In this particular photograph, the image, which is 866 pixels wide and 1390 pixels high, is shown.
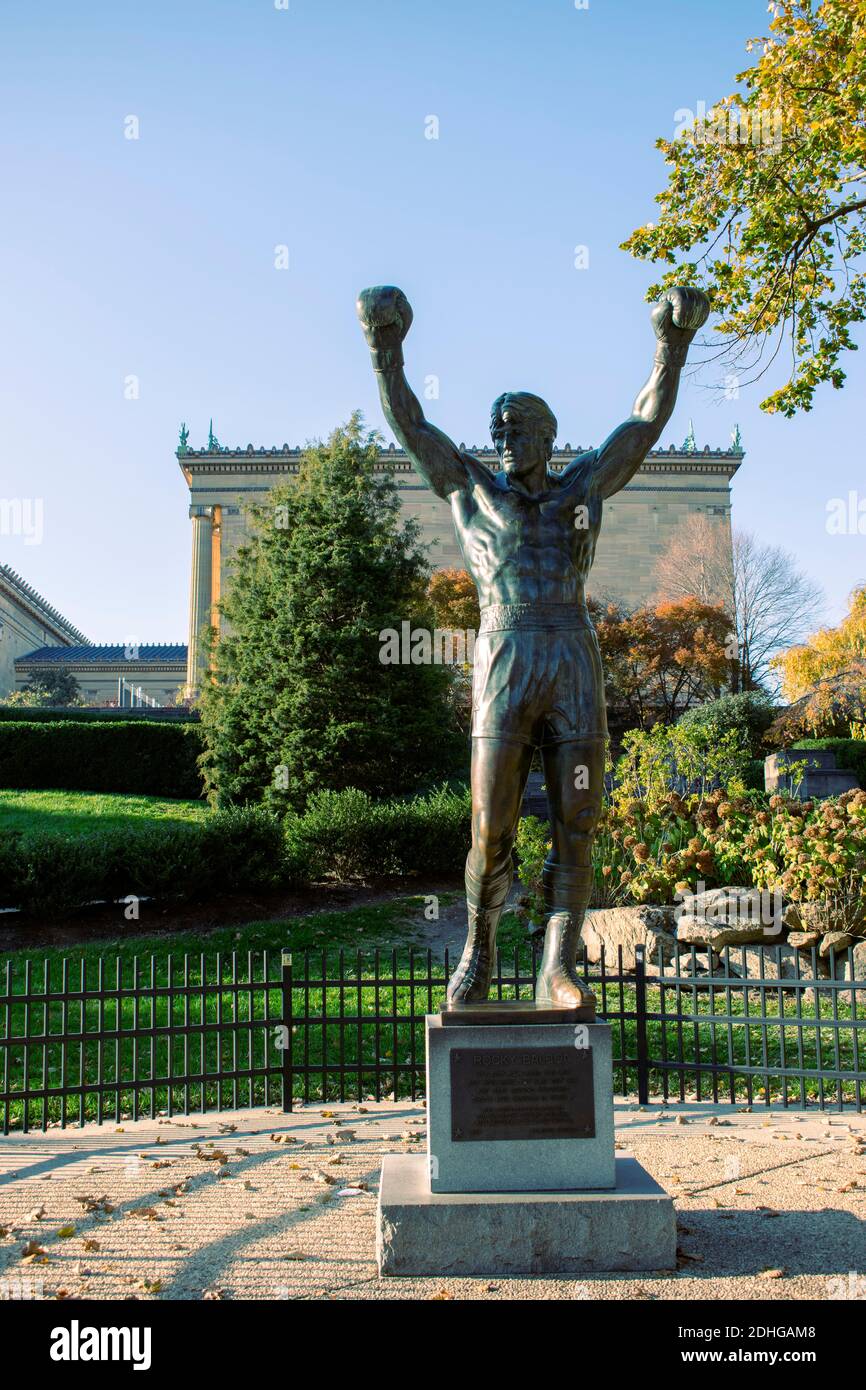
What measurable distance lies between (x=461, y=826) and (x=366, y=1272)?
12.2 metres

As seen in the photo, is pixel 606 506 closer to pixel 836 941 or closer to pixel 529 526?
pixel 836 941

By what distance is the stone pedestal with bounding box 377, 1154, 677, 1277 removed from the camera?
167 inches

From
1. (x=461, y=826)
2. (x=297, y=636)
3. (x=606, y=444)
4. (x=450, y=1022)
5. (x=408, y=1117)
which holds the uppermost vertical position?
(x=297, y=636)

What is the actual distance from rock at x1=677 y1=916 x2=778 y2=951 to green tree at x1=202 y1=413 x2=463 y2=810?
8503mm

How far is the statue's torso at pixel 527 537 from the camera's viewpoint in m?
4.91

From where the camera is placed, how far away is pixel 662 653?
33438 millimetres

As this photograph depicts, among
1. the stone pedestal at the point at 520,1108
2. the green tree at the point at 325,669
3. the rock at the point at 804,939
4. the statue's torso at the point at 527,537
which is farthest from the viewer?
the green tree at the point at 325,669

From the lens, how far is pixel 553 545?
196 inches

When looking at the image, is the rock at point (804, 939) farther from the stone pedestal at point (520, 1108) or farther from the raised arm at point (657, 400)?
the raised arm at point (657, 400)

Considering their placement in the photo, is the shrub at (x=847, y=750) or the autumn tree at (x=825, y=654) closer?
the shrub at (x=847, y=750)

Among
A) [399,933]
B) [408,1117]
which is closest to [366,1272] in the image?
[408,1117]

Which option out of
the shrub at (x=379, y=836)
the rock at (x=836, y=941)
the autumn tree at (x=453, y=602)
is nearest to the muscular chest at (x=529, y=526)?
the rock at (x=836, y=941)

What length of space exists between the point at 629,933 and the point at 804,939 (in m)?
1.92

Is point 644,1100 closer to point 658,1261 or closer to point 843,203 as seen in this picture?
point 658,1261
